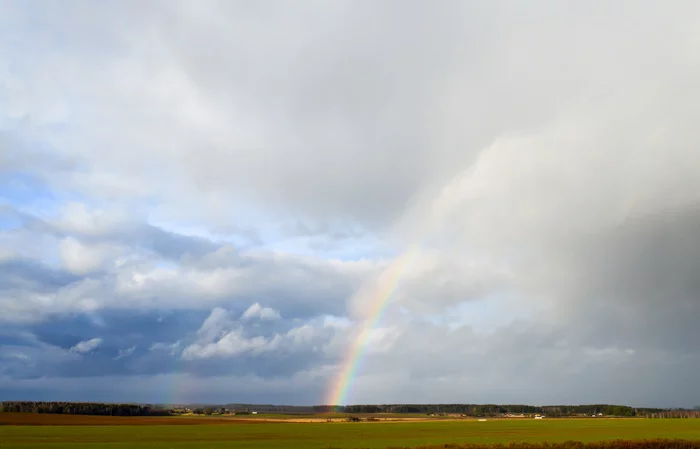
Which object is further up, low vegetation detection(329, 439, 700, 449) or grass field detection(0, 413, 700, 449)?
low vegetation detection(329, 439, 700, 449)

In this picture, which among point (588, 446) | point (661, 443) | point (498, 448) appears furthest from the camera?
point (661, 443)

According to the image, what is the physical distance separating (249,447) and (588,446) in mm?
42889

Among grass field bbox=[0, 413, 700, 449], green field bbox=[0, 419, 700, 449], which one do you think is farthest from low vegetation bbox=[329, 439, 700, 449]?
green field bbox=[0, 419, 700, 449]

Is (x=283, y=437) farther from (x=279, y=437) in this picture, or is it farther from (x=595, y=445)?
(x=595, y=445)

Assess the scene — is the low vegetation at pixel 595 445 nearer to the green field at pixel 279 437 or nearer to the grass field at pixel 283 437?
the grass field at pixel 283 437

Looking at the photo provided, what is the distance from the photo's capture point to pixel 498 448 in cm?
6384

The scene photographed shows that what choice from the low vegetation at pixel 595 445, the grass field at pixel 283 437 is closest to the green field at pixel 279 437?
the grass field at pixel 283 437

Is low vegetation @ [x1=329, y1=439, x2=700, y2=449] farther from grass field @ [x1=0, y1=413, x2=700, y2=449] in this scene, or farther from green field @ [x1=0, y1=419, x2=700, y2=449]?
green field @ [x1=0, y1=419, x2=700, y2=449]

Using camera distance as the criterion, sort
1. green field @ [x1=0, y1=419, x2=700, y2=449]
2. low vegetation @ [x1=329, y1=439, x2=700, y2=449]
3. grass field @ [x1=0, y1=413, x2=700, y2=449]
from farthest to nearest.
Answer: grass field @ [x1=0, y1=413, x2=700, y2=449]
green field @ [x1=0, y1=419, x2=700, y2=449]
low vegetation @ [x1=329, y1=439, x2=700, y2=449]

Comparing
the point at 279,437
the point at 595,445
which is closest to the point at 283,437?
the point at 279,437

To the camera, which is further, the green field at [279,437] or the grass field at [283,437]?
the grass field at [283,437]

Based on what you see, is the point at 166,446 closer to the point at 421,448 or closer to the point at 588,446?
the point at 421,448

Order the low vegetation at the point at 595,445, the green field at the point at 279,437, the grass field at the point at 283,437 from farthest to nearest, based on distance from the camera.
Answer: the grass field at the point at 283,437 < the green field at the point at 279,437 < the low vegetation at the point at 595,445

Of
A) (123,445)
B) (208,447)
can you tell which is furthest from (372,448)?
(123,445)
